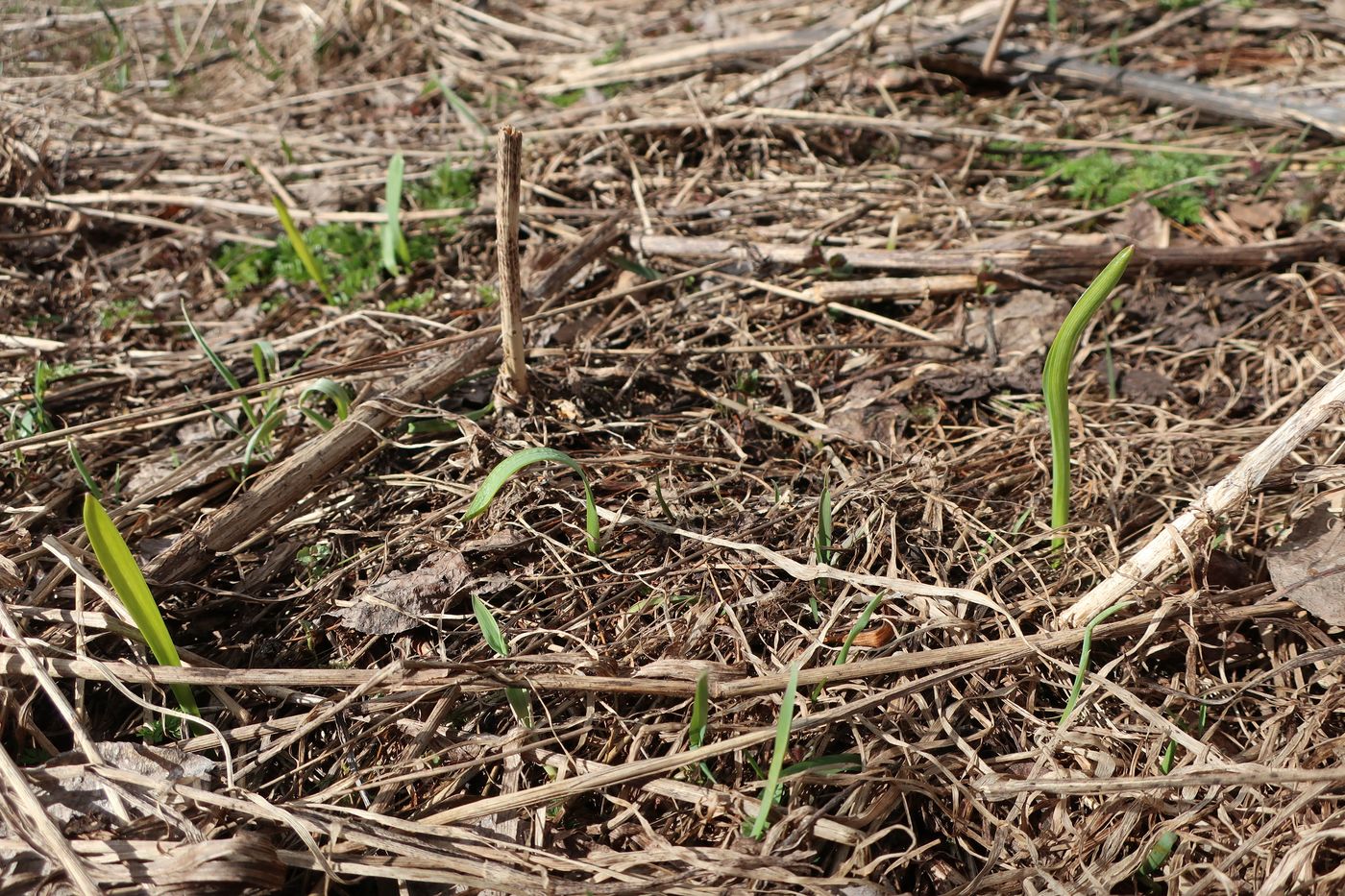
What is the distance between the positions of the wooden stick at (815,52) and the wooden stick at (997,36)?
33cm

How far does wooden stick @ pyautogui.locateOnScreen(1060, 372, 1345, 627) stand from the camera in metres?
1.50

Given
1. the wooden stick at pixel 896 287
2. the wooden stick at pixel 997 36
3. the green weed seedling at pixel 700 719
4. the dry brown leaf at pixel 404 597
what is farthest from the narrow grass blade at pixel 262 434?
the wooden stick at pixel 997 36

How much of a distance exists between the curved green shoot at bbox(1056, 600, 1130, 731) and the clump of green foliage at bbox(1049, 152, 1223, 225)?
1566 millimetres

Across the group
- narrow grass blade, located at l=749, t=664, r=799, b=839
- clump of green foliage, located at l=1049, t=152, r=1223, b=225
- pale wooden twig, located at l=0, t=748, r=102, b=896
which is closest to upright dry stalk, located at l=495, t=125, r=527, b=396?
narrow grass blade, located at l=749, t=664, r=799, b=839

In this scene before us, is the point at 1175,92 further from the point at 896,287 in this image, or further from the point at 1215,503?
the point at 1215,503

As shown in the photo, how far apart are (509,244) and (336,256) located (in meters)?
1.09

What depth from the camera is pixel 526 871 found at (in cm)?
136

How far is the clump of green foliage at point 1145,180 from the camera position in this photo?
105 inches

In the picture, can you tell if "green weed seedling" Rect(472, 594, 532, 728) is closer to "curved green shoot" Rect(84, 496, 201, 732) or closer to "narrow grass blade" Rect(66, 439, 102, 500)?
"curved green shoot" Rect(84, 496, 201, 732)

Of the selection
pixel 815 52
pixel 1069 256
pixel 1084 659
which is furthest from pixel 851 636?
pixel 815 52

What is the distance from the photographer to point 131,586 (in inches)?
58.2

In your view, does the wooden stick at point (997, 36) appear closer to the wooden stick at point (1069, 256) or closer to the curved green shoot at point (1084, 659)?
the wooden stick at point (1069, 256)

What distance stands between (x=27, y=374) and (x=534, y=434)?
141cm

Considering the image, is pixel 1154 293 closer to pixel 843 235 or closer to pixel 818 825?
pixel 843 235
